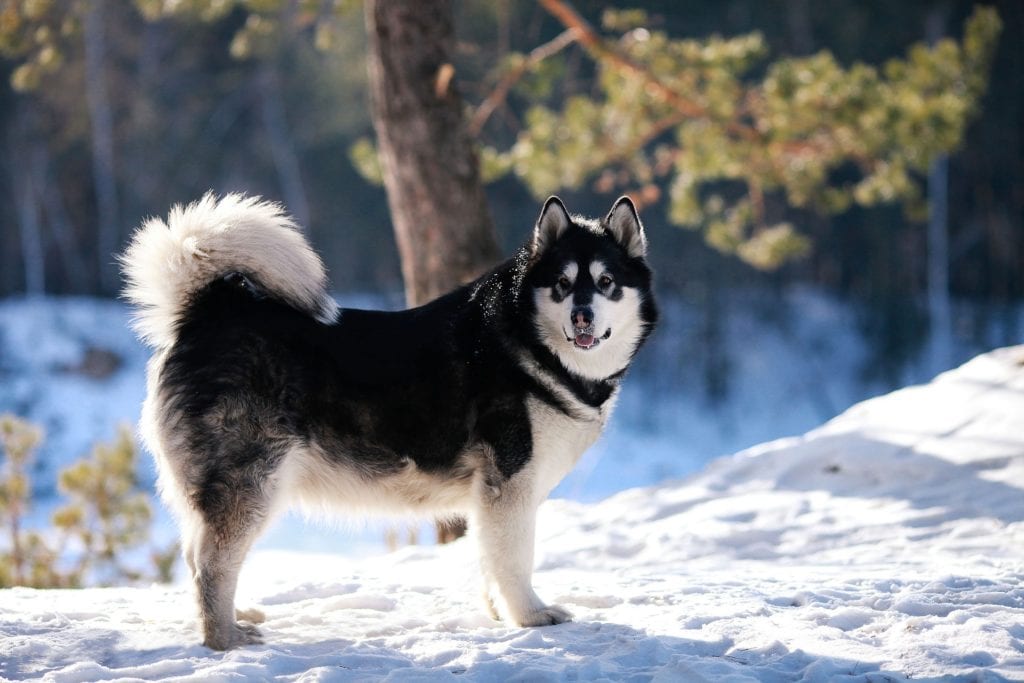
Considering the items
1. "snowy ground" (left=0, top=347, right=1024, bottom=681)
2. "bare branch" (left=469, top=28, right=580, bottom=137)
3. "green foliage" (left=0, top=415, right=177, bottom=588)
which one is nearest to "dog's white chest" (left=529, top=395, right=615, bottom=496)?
"snowy ground" (left=0, top=347, right=1024, bottom=681)

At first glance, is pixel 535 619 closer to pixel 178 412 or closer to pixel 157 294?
pixel 178 412

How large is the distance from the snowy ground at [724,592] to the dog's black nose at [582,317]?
3.29 ft

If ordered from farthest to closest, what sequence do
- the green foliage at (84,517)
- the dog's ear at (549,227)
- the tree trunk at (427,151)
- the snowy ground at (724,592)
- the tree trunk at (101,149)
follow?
the tree trunk at (101,149)
the green foliage at (84,517)
the tree trunk at (427,151)
the dog's ear at (549,227)
the snowy ground at (724,592)

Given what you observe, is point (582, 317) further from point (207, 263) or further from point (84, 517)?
point (84, 517)

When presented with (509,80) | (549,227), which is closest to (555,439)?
(549,227)

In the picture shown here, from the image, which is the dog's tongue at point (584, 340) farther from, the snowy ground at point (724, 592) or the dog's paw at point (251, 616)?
the dog's paw at point (251, 616)

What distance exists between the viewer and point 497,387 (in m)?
3.37

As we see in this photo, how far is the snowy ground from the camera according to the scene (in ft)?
9.60

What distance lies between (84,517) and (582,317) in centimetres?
459

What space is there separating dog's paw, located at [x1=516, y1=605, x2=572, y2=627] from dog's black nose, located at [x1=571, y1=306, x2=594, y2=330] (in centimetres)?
97

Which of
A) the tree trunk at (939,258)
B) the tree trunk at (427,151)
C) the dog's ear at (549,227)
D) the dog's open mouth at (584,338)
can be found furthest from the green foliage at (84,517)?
the tree trunk at (939,258)

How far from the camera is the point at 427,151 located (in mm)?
5758

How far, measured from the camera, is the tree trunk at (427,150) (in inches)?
227

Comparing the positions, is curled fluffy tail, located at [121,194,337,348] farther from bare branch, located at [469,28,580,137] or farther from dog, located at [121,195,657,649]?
bare branch, located at [469,28,580,137]
